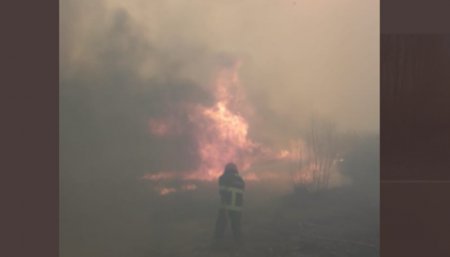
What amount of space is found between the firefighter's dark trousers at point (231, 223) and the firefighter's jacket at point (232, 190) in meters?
0.05

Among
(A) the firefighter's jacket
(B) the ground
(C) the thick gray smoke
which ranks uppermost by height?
(C) the thick gray smoke

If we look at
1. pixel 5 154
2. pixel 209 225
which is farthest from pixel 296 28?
pixel 5 154

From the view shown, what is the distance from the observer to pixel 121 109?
10.6ft

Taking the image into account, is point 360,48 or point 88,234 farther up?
point 360,48

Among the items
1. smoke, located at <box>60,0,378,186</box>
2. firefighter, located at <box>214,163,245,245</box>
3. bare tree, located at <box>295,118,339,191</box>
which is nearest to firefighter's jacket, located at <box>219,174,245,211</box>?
firefighter, located at <box>214,163,245,245</box>

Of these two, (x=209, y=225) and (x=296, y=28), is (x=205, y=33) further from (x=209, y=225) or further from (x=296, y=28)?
(x=209, y=225)

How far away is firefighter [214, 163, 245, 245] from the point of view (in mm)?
3248

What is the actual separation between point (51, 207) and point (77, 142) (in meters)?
0.51

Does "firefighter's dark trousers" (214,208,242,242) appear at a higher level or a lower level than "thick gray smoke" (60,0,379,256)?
lower

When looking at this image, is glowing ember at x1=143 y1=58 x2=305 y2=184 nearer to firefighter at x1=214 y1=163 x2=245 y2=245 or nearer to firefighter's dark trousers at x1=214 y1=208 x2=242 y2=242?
firefighter at x1=214 y1=163 x2=245 y2=245

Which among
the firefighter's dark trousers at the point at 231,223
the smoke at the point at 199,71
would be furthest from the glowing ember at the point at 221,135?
the firefighter's dark trousers at the point at 231,223

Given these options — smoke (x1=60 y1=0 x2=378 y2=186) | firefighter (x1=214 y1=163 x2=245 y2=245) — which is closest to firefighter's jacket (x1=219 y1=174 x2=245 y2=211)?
firefighter (x1=214 y1=163 x2=245 y2=245)

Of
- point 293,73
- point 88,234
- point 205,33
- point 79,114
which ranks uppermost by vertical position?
point 205,33

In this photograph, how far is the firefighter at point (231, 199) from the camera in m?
3.25
